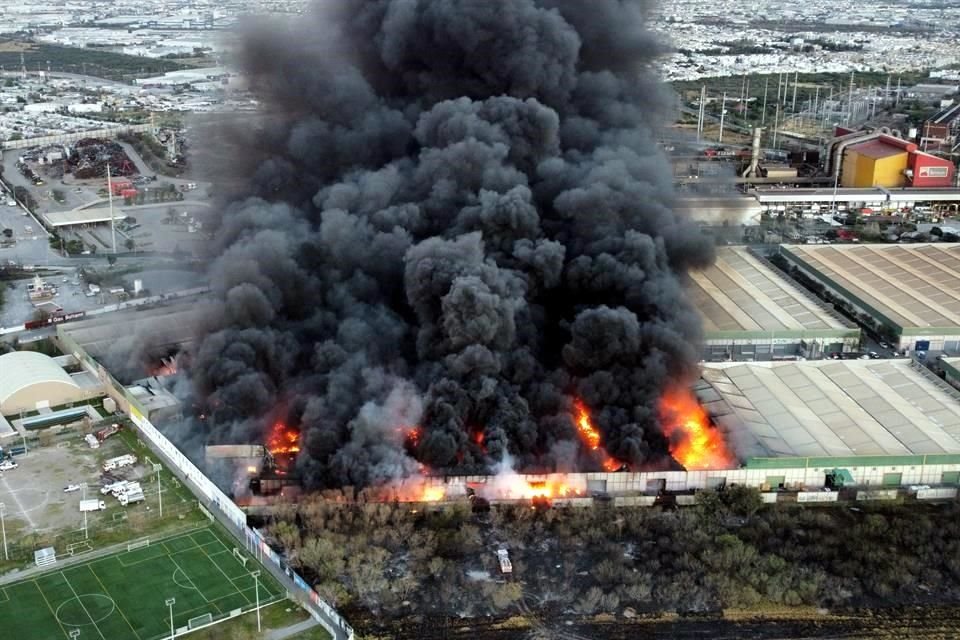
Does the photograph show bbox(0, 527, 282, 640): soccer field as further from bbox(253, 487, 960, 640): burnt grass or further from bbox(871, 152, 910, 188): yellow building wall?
bbox(871, 152, 910, 188): yellow building wall

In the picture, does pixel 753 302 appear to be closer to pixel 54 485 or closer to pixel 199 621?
pixel 199 621

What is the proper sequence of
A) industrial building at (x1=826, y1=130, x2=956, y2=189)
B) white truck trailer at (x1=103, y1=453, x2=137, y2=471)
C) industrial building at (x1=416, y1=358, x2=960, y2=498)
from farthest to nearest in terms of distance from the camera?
industrial building at (x1=826, y1=130, x2=956, y2=189) < white truck trailer at (x1=103, y1=453, x2=137, y2=471) < industrial building at (x1=416, y1=358, x2=960, y2=498)

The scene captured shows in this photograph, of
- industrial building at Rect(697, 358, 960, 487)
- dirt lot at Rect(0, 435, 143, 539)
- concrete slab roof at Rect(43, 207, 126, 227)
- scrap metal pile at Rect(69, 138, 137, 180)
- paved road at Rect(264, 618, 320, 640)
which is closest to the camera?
paved road at Rect(264, 618, 320, 640)

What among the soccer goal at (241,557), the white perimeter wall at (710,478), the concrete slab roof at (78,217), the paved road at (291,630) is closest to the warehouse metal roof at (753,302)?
the white perimeter wall at (710,478)

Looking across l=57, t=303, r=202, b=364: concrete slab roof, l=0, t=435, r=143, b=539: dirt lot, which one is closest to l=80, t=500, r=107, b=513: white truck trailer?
l=0, t=435, r=143, b=539: dirt lot

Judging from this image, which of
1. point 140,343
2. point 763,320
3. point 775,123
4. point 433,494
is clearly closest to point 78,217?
point 140,343

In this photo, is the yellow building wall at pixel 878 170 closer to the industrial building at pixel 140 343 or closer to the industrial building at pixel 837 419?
the industrial building at pixel 837 419
